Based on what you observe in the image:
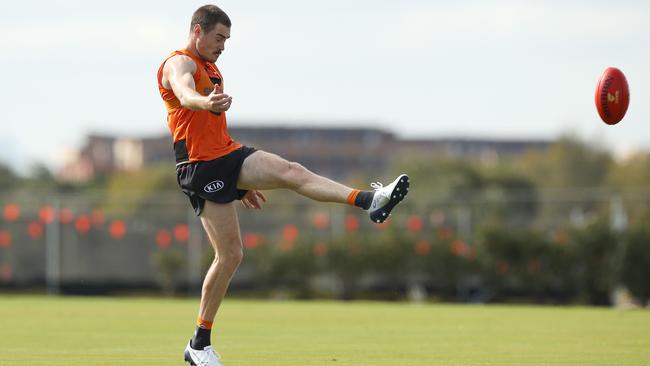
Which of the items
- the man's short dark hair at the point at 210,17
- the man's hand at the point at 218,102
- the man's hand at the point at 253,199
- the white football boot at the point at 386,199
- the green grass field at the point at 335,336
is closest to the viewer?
the man's hand at the point at 218,102

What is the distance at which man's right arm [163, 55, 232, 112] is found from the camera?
900 centimetres

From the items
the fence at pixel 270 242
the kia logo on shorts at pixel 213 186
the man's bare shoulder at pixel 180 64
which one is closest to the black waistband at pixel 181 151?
the kia logo on shorts at pixel 213 186

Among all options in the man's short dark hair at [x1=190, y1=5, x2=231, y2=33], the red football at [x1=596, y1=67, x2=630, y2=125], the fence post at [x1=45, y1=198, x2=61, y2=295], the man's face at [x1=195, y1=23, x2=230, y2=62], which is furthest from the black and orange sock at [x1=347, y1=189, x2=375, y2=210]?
the fence post at [x1=45, y1=198, x2=61, y2=295]

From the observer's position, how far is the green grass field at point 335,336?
10.9 metres

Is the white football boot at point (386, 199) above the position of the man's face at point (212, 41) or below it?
below

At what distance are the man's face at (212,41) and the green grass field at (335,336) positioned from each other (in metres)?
2.44

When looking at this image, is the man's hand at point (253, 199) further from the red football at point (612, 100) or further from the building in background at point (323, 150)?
the building in background at point (323, 150)

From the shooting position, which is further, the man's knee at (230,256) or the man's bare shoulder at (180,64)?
the man's knee at (230,256)

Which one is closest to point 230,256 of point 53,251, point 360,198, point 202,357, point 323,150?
point 202,357

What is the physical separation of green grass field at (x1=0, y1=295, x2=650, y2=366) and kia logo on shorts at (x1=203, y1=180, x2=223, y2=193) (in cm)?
151

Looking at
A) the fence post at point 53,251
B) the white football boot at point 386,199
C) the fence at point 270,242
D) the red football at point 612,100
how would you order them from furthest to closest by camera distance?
the fence post at point 53,251, the fence at point 270,242, the red football at point 612,100, the white football boot at point 386,199

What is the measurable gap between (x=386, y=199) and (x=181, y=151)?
1615mm

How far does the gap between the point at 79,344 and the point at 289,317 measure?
5.80m

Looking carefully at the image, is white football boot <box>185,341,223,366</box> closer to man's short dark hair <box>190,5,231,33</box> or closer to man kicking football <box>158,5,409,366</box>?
man kicking football <box>158,5,409,366</box>
